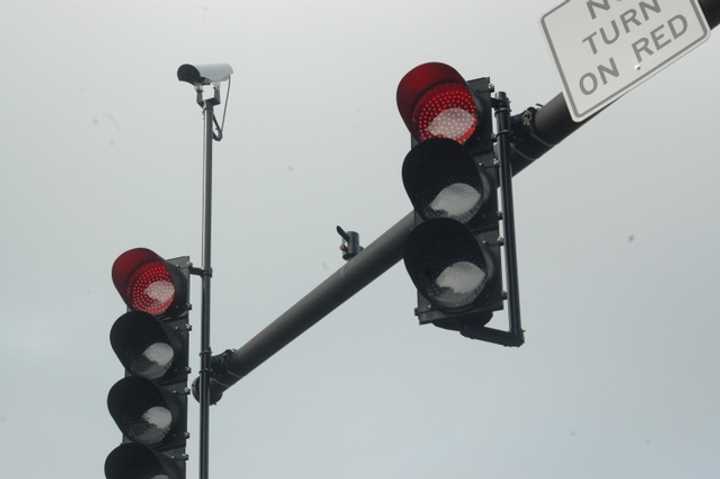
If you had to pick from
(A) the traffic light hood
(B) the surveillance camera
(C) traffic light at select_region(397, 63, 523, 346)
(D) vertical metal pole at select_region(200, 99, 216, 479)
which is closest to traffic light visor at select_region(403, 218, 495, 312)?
(C) traffic light at select_region(397, 63, 523, 346)

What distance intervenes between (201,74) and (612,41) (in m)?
4.37

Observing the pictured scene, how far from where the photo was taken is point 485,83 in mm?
5824

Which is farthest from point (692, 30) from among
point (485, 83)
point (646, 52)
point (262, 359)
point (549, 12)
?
point (262, 359)

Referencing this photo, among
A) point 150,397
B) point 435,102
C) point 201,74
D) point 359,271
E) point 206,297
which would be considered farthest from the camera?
point 201,74

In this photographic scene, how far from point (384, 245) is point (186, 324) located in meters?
2.09

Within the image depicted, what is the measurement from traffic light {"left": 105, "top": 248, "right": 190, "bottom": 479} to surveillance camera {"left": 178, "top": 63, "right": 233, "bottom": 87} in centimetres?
159

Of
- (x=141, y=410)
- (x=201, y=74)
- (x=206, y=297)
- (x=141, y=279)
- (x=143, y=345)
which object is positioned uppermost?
(x=201, y=74)

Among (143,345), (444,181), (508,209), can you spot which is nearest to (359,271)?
(444,181)

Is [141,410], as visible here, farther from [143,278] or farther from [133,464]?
[143,278]

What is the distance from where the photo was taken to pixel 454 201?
5.67 meters

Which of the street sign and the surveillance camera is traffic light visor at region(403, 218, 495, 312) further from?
the surveillance camera

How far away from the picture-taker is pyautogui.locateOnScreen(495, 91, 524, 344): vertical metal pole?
5.42 meters

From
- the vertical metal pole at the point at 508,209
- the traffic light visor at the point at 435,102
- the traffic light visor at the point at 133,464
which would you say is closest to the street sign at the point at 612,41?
the vertical metal pole at the point at 508,209

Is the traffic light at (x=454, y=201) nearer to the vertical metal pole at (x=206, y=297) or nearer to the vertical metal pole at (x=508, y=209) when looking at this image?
the vertical metal pole at (x=508, y=209)
